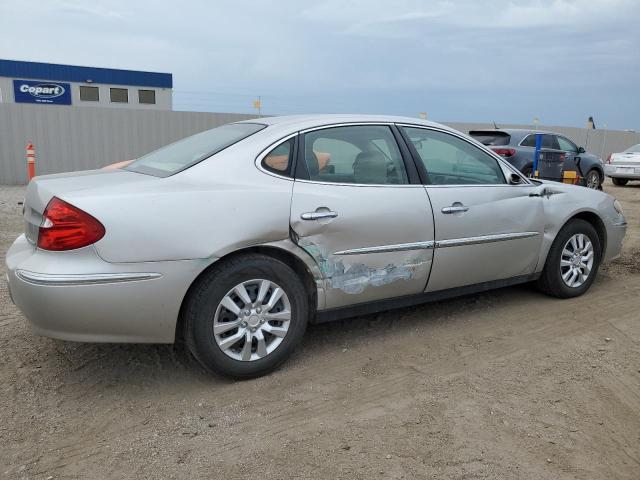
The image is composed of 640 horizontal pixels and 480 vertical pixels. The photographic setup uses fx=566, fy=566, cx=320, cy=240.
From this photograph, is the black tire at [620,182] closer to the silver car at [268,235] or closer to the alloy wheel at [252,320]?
the silver car at [268,235]

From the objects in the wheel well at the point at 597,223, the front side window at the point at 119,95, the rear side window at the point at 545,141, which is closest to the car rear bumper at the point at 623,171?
the rear side window at the point at 545,141

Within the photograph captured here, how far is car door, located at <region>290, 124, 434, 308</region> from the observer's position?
340 cm

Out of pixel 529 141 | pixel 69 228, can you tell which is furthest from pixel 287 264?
pixel 529 141

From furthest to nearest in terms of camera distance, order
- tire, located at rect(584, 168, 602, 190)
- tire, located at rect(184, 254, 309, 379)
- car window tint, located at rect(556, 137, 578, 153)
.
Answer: tire, located at rect(584, 168, 602, 190), car window tint, located at rect(556, 137, 578, 153), tire, located at rect(184, 254, 309, 379)

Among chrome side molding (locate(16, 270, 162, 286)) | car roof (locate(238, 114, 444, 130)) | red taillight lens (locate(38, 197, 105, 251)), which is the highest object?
car roof (locate(238, 114, 444, 130))

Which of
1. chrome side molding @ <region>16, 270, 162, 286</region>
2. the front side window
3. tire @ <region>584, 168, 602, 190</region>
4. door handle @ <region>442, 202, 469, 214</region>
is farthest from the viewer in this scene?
the front side window

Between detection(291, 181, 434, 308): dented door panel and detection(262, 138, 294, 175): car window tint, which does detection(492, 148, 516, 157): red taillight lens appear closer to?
detection(291, 181, 434, 308): dented door panel

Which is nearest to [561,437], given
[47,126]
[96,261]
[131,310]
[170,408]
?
[170,408]

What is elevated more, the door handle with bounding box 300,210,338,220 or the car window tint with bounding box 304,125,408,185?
the car window tint with bounding box 304,125,408,185

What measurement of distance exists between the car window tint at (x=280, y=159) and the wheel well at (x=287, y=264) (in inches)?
19.1

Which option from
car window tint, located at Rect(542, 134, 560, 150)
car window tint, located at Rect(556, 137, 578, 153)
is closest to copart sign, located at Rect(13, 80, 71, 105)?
car window tint, located at Rect(542, 134, 560, 150)

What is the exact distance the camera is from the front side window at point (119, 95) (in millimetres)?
27234

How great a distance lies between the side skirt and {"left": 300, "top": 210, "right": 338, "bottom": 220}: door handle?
0.61 metres

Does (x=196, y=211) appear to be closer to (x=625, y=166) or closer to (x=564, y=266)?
(x=564, y=266)
